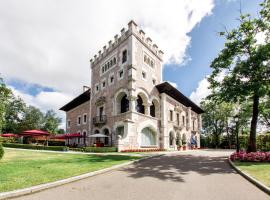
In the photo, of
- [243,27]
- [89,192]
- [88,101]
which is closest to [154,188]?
[89,192]

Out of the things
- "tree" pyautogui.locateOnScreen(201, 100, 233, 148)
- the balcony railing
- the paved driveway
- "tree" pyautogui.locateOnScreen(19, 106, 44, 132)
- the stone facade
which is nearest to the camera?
the paved driveway

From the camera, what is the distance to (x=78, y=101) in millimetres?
38500

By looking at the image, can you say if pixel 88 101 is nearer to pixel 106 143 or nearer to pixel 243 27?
pixel 106 143

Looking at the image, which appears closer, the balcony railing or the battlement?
the battlement

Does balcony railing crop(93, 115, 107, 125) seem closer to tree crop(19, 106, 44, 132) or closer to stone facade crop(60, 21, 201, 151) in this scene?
stone facade crop(60, 21, 201, 151)

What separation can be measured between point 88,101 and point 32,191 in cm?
2909

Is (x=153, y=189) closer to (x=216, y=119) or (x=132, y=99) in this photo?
(x=132, y=99)

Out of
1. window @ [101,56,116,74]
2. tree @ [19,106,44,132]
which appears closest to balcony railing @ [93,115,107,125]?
window @ [101,56,116,74]

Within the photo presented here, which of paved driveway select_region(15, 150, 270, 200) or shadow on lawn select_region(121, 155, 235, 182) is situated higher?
paved driveway select_region(15, 150, 270, 200)

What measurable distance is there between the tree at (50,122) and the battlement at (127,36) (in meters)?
47.6

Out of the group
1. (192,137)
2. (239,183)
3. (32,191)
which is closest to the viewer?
(32,191)

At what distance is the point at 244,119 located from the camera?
40.3 m

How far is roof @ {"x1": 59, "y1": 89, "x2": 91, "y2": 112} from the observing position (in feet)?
116

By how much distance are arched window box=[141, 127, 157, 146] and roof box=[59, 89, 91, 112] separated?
43.2 ft
